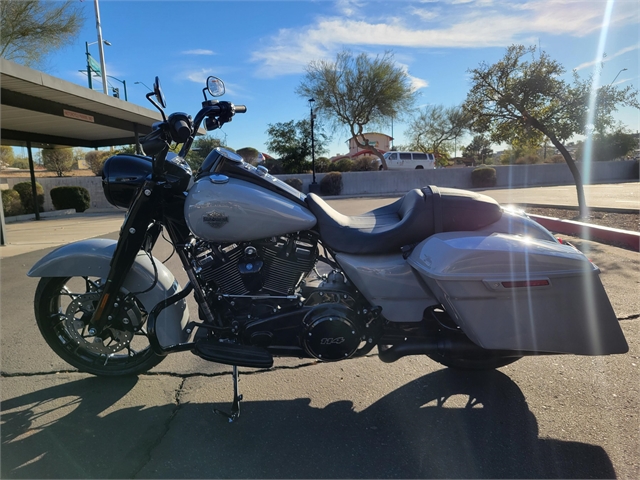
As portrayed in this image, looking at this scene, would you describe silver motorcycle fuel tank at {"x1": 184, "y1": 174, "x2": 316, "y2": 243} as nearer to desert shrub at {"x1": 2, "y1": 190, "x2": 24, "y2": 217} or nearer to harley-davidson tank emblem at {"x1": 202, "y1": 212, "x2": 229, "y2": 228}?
harley-davidson tank emblem at {"x1": 202, "y1": 212, "x2": 229, "y2": 228}

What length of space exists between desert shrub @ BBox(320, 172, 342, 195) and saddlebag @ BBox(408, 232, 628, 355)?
20.8m

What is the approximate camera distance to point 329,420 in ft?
7.70

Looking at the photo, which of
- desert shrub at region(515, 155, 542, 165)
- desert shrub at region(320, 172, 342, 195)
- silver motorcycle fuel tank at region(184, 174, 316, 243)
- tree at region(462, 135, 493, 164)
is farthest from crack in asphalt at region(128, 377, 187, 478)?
tree at region(462, 135, 493, 164)

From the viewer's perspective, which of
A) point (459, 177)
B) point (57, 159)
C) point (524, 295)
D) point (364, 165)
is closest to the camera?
point (524, 295)

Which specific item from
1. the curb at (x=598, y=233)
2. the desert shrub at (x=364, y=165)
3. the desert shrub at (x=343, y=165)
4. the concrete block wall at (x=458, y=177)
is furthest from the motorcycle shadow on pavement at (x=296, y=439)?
the desert shrub at (x=364, y=165)

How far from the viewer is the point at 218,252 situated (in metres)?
2.24

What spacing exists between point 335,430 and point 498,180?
Result: 26026 millimetres

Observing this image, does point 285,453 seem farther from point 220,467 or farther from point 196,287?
point 196,287

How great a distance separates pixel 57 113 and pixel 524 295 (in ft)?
38.7

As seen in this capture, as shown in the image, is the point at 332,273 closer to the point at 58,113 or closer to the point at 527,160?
the point at 58,113

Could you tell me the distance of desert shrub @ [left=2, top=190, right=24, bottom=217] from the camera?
1468 centimetres

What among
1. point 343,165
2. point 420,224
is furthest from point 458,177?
point 420,224

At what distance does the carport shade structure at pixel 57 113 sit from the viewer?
327 inches

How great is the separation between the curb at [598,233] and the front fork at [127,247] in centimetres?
654
